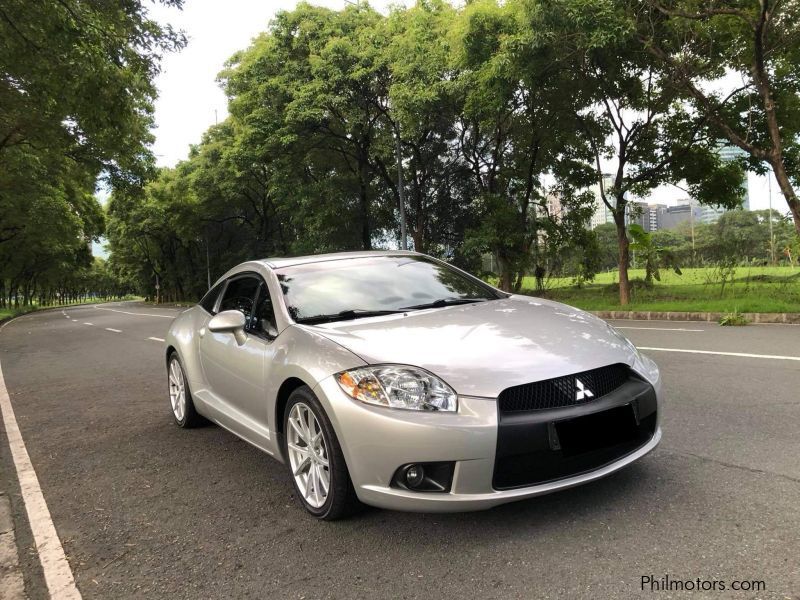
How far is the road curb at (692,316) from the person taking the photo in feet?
38.3

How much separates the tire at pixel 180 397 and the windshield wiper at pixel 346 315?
1996mm

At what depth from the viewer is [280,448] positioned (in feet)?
11.2

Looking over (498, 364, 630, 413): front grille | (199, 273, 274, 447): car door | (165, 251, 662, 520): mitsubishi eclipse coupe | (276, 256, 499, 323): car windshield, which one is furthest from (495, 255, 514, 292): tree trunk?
(498, 364, 630, 413): front grille

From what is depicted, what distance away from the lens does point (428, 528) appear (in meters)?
2.92

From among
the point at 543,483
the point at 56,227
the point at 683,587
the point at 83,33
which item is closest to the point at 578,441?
the point at 543,483

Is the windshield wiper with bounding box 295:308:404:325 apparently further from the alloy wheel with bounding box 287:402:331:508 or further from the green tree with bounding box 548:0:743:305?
the green tree with bounding box 548:0:743:305

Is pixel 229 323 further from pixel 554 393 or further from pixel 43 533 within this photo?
pixel 554 393

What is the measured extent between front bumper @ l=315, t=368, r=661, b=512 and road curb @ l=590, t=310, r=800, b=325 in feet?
36.1

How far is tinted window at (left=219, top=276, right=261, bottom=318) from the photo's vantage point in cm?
430

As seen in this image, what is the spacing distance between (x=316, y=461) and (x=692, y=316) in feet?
41.0

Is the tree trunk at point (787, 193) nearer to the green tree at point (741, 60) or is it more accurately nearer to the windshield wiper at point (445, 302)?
the green tree at point (741, 60)

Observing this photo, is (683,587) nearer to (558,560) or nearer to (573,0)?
(558,560)

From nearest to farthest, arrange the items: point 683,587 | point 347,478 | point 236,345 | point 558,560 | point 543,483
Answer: point 683,587 < point 558,560 < point 543,483 < point 347,478 < point 236,345

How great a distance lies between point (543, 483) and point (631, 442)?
1.92ft
